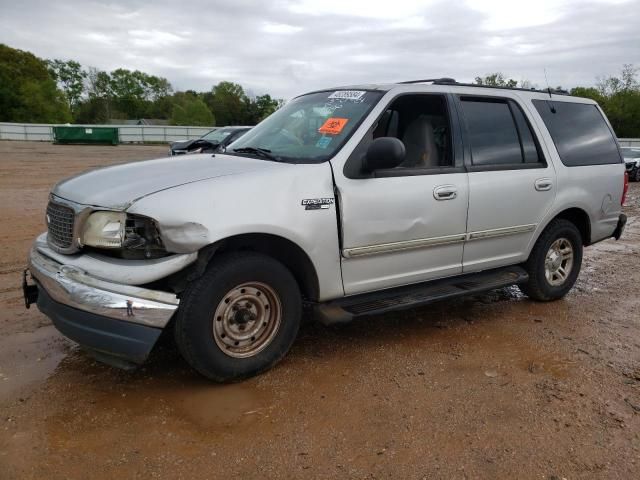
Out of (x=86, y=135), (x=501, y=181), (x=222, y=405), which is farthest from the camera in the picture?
(x=86, y=135)

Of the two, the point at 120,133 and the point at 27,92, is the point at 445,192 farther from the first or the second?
the point at 27,92

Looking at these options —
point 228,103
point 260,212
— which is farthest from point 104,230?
point 228,103

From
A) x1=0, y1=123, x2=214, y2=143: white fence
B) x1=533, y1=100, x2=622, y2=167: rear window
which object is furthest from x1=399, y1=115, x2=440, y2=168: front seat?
x1=0, y1=123, x2=214, y2=143: white fence

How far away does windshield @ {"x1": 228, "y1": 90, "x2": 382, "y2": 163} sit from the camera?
3.89 m

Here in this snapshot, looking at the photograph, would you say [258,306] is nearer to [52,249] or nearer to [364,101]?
[52,249]

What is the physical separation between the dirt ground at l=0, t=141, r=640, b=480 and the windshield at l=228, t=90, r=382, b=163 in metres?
1.48

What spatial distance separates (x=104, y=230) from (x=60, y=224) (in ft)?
1.61

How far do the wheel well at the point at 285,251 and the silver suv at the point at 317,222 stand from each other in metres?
0.01

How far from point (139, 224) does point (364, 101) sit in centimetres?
194

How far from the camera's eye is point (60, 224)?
3.47 metres

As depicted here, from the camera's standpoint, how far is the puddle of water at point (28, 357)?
3.48m

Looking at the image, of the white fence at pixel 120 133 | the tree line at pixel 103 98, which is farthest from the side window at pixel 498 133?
the tree line at pixel 103 98

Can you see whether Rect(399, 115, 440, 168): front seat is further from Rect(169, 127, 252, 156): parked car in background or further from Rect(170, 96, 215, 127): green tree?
Rect(170, 96, 215, 127): green tree

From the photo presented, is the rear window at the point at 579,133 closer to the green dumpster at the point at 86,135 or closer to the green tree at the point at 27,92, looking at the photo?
the green dumpster at the point at 86,135
